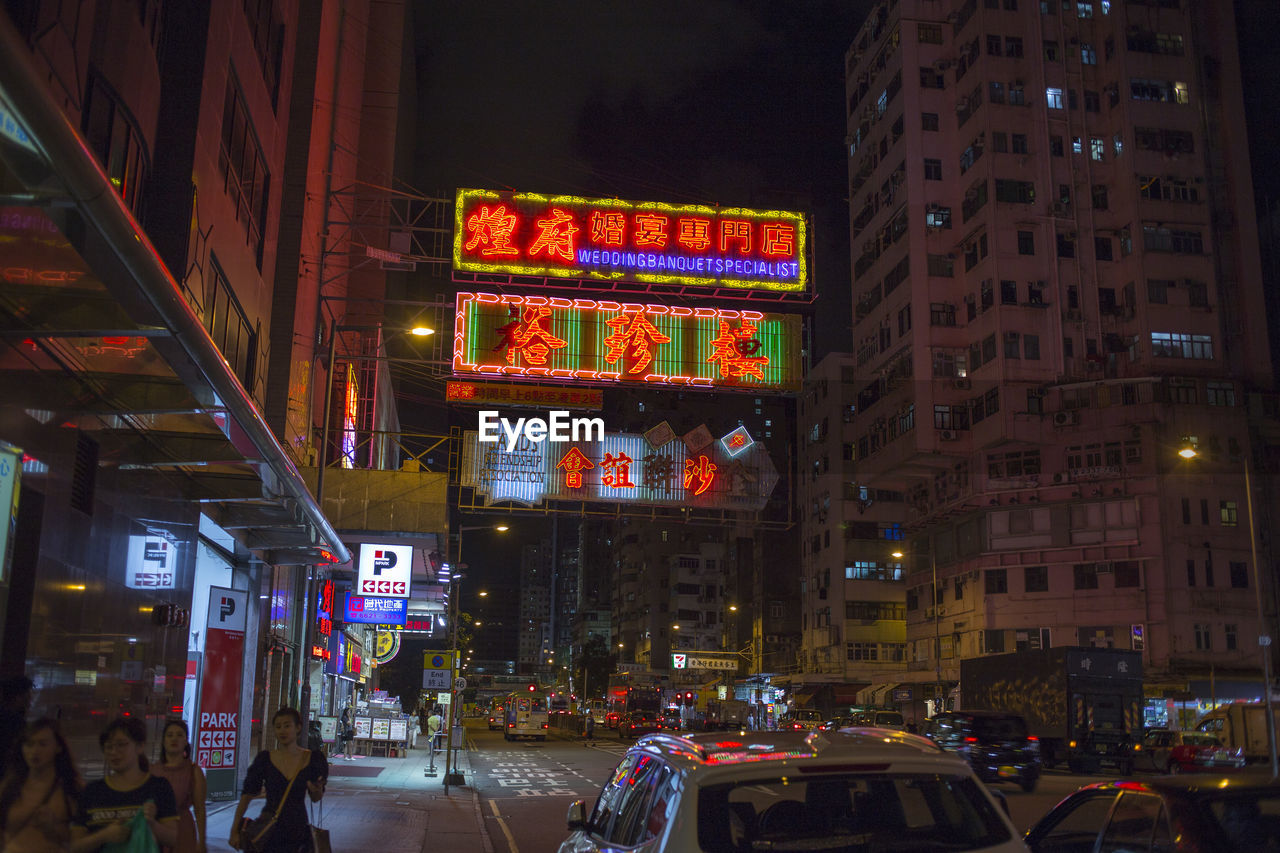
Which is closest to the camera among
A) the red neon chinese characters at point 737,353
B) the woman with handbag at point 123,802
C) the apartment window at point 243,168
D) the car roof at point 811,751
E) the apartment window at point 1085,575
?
the car roof at point 811,751

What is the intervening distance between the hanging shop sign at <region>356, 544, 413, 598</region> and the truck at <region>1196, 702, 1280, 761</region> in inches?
940

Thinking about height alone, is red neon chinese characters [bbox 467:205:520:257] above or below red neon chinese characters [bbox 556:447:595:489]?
above

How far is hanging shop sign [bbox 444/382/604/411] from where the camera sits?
26484 mm

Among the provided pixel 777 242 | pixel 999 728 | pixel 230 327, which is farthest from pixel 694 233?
pixel 999 728

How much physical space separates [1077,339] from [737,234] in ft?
114

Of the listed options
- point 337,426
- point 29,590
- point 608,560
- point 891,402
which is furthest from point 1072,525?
point 608,560

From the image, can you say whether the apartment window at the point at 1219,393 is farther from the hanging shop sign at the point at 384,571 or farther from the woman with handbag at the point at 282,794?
the woman with handbag at the point at 282,794

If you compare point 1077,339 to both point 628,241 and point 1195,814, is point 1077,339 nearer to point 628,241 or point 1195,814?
point 628,241

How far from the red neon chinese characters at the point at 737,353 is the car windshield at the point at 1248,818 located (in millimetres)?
19400

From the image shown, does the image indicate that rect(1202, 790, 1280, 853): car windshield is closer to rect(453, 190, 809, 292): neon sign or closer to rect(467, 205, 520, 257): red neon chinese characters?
rect(453, 190, 809, 292): neon sign

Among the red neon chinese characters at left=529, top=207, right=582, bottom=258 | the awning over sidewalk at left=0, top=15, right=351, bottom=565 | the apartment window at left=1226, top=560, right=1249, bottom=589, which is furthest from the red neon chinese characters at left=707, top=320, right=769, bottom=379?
the apartment window at left=1226, top=560, right=1249, bottom=589

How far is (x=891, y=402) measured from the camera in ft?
199

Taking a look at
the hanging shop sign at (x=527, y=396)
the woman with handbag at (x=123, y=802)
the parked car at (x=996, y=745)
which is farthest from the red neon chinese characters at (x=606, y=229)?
the woman with handbag at (x=123, y=802)

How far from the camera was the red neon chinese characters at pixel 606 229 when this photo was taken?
23.8 meters
